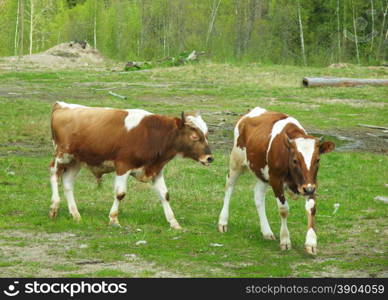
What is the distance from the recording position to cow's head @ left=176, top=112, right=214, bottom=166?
1445cm

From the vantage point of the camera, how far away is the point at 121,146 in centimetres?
1408

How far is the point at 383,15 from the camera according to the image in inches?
2421

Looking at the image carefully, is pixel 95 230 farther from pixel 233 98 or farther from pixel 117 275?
pixel 233 98

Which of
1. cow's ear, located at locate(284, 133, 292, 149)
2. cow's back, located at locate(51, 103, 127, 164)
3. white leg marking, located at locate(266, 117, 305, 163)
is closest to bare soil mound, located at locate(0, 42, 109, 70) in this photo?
cow's back, located at locate(51, 103, 127, 164)

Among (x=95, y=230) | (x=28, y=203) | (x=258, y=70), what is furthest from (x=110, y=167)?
(x=258, y=70)

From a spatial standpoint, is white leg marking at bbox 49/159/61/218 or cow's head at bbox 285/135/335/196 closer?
cow's head at bbox 285/135/335/196

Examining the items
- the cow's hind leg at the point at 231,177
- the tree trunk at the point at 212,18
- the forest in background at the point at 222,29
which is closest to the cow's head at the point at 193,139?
the cow's hind leg at the point at 231,177

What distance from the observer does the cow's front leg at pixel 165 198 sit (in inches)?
547

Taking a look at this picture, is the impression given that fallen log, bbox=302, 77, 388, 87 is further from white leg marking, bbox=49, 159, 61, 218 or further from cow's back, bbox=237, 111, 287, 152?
white leg marking, bbox=49, 159, 61, 218

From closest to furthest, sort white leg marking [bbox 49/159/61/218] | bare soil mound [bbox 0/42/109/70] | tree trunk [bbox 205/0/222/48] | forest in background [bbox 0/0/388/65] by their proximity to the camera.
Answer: white leg marking [bbox 49/159/61/218] → bare soil mound [bbox 0/42/109/70] → forest in background [bbox 0/0/388/65] → tree trunk [bbox 205/0/222/48]

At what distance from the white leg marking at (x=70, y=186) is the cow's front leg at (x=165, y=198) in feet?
4.63

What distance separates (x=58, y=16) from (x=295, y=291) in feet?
246

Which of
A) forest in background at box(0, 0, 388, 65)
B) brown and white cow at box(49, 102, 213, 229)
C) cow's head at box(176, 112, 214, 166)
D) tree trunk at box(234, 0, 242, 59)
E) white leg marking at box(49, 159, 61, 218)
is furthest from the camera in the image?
tree trunk at box(234, 0, 242, 59)

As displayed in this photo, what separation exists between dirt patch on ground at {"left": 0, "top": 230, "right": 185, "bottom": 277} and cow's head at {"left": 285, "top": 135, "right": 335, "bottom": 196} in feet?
7.90
